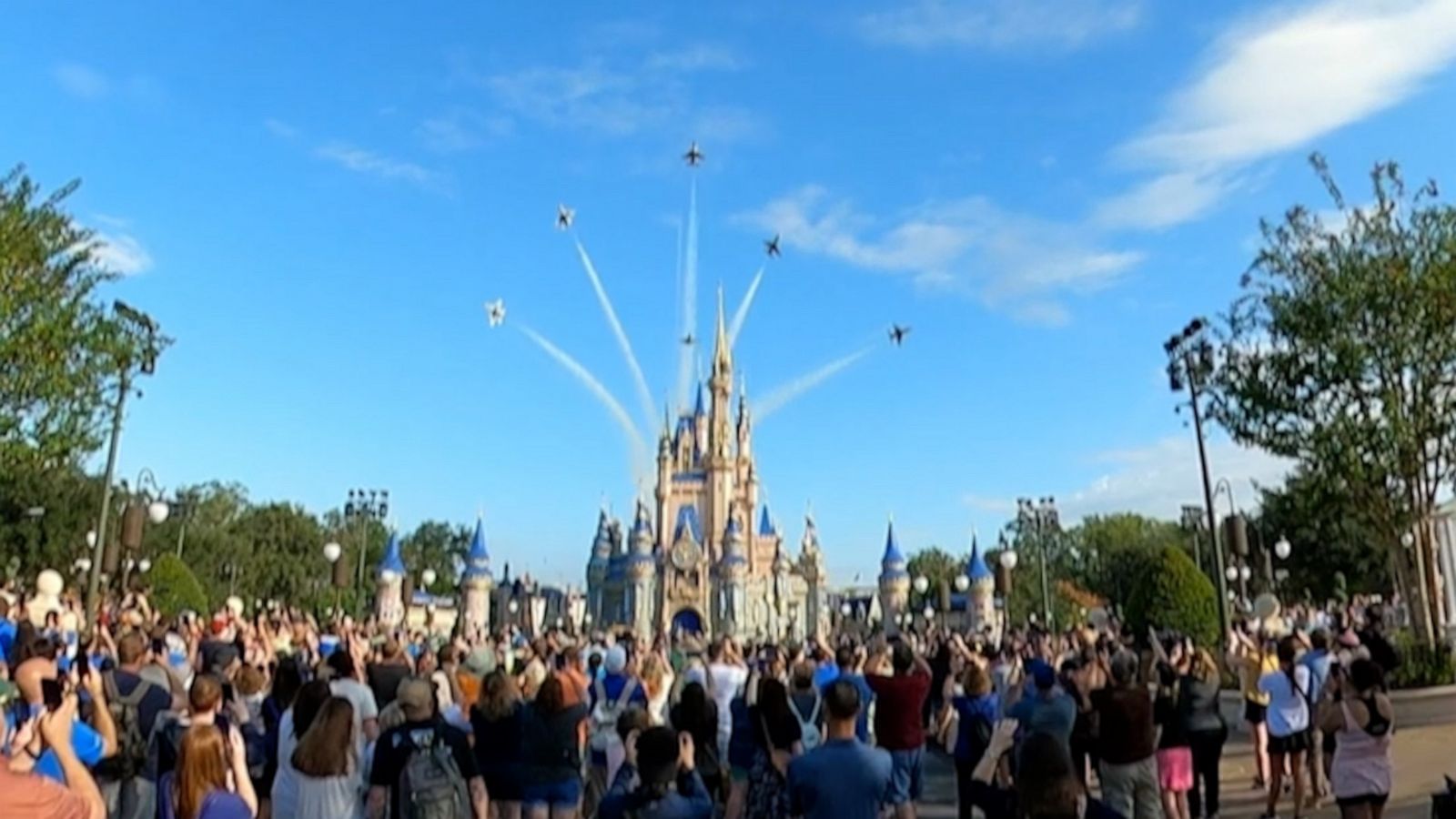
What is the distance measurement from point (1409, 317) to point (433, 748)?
72.6 feet

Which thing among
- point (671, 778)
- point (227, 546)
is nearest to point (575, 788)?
point (671, 778)

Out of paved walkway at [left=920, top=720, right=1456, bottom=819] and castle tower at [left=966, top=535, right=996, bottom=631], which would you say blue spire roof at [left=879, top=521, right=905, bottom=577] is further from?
paved walkway at [left=920, top=720, right=1456, bottom=819]

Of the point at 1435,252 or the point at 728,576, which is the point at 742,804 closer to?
the point at 1435,252

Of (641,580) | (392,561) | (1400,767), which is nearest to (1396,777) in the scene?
(1400,767)

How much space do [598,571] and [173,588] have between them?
49640 mm

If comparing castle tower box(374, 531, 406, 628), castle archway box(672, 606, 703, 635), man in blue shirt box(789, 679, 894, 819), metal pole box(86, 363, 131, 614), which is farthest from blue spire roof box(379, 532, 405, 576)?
man in blue shirt box(789, 679, 894, 819)

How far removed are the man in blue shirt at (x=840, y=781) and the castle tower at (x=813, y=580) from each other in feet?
276

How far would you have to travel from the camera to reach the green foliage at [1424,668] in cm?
1964

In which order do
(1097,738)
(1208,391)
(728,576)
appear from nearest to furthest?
1. (1097,738)
2. (1208,391)
3. (728,576)

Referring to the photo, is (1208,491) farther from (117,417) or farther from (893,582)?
(893,582)

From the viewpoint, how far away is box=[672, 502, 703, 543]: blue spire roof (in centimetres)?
8603

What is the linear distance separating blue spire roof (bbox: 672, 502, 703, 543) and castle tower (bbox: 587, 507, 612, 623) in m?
5.66

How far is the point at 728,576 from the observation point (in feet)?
268

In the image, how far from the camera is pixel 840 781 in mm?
5590
